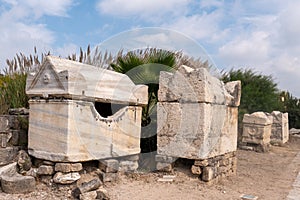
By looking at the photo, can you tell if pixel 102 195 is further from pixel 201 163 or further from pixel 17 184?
pixel 201 163

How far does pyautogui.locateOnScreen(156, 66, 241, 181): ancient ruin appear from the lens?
17.5ft

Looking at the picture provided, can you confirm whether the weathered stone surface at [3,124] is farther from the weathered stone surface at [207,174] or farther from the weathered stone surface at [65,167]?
the weathered stone surface at [207,174]

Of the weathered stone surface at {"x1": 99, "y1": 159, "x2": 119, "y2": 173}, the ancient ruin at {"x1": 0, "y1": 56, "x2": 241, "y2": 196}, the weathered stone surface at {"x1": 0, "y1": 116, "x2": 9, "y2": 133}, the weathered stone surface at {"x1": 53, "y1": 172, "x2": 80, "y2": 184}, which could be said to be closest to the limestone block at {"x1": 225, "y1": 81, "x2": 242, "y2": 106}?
the ancient ruin at {"x1": 0, "y1": 56, "x2": 241, "y2": 196}

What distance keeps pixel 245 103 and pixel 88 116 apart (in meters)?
10.9

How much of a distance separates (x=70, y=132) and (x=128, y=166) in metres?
1.49

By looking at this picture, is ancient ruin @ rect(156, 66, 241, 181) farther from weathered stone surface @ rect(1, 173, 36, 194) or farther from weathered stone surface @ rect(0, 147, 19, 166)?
weathered stone surface @ rect(0, 147, 19, 166)

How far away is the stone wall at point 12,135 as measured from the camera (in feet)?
16.0

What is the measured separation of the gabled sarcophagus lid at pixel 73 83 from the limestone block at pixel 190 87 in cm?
78

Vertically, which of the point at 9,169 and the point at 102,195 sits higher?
the point at 9,169

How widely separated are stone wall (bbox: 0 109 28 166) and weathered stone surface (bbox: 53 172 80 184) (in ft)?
3.09

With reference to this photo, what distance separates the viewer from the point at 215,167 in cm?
568

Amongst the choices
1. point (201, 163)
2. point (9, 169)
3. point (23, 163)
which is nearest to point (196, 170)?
point (201, 163)

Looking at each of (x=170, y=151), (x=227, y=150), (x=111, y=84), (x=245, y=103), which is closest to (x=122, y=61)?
(x=111, y=84)

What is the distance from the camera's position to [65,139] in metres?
4.30
